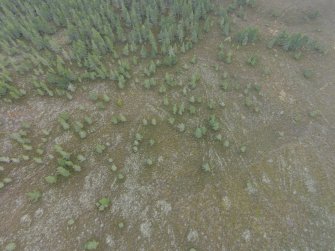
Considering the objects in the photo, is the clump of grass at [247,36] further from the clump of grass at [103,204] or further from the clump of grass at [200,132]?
the clump of grass at [103,204]

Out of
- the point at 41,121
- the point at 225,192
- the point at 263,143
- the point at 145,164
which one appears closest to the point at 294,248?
the point at 225,192

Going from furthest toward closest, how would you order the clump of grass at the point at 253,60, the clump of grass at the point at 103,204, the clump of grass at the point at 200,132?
the clump of grass at the point at 253,60, the clump of grass at the point at 200,132, the clump of grass at the point at 103,204

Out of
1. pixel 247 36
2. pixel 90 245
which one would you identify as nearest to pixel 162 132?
pixel 90 245

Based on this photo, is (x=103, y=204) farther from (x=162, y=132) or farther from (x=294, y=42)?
(x=294, y=42)

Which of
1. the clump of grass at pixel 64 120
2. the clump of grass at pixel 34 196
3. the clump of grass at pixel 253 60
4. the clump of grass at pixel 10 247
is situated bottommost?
the clump of grass at pixel 10 247

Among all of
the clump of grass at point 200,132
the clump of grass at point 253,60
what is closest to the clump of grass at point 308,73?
the clump of grass at point 253,60

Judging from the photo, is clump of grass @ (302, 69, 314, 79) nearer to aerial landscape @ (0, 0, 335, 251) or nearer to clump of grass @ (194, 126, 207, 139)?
aerial landscape @ (0, 0, 335, 251)

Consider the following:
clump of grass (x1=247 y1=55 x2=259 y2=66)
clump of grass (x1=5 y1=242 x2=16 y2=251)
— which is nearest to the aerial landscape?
clump of grass (x1=5 y1=242 x2=16 y2=251)

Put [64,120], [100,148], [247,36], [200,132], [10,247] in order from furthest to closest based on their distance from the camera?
[247,36], [64,120], [200,132], [100,148], [10,247]
